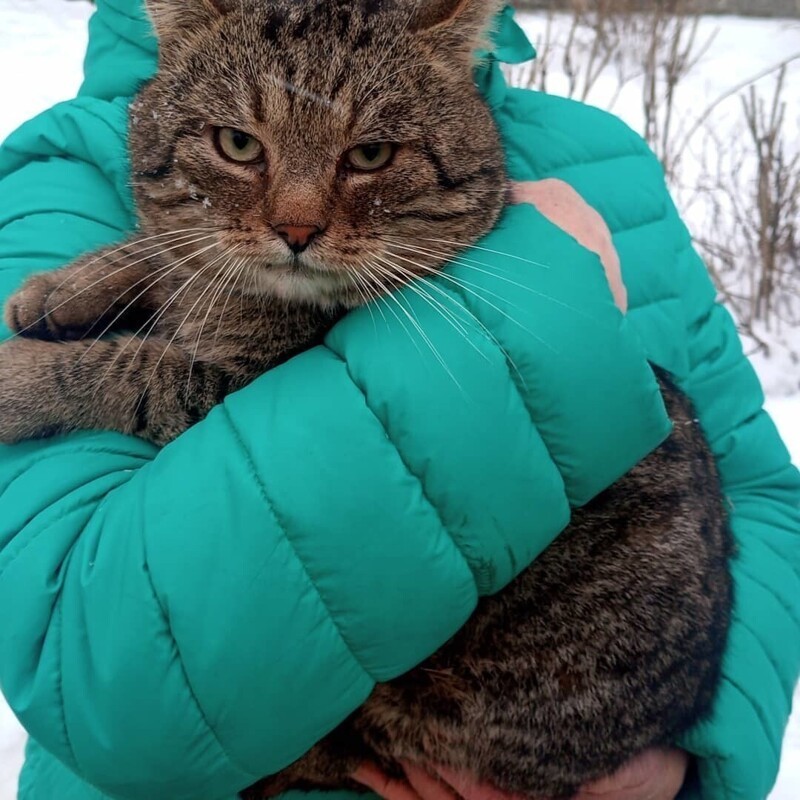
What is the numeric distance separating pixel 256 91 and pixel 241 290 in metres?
0.38

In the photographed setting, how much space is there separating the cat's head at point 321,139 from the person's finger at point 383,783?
33.2 inches

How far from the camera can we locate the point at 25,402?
4.70 ft

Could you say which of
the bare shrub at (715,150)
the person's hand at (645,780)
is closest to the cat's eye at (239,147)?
the person's hand at (645,780)

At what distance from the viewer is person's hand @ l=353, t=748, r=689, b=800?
4.69 ft

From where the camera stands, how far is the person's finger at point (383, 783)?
1.45 m

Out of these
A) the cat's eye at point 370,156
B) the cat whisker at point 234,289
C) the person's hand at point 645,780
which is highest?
the cat's eye at point 370,156

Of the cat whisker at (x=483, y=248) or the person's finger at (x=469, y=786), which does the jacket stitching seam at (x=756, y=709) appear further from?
the cat whisker at (x=483, y=248)

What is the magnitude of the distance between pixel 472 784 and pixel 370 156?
112 centimetres

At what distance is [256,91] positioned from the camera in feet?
4.77

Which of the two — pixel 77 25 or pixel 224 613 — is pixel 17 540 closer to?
pixel 224 613

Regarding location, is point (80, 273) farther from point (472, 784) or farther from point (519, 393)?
point (472, 784)

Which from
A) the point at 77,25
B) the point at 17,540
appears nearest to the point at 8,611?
the point at 17,540

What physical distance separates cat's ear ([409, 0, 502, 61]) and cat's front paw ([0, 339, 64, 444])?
95 centimetres

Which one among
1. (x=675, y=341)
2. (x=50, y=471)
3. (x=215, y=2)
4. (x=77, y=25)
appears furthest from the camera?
(x=77, y=25)
